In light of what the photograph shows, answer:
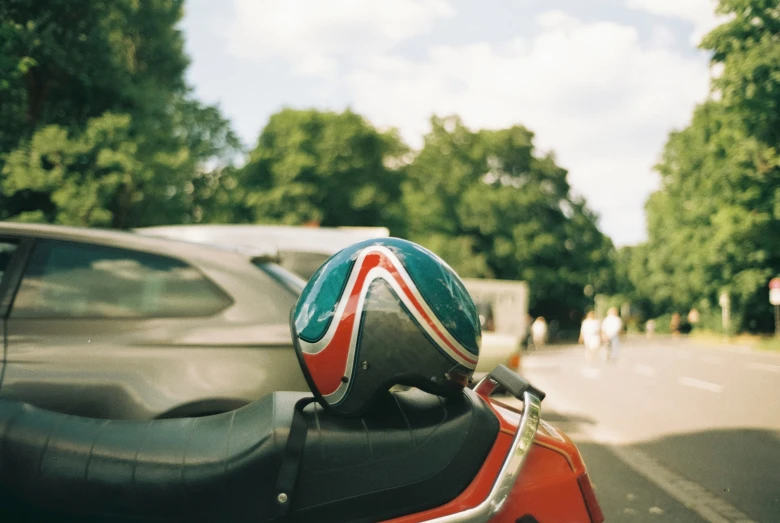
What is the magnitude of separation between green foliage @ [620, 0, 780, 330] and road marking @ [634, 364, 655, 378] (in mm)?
8164

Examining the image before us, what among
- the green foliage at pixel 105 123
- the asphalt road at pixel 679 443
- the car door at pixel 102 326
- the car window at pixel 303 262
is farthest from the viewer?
the green foliage at pixel 105 123

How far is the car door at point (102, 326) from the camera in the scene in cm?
325

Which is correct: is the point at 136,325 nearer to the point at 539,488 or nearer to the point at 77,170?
the point at 539,488

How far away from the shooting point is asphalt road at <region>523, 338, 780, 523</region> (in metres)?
4.82

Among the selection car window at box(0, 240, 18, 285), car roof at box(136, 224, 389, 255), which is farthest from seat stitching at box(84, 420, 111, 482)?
car roof at box(136, 224, 389, 255)

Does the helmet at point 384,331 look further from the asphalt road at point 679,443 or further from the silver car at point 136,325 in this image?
the asphalt road at point 679,443

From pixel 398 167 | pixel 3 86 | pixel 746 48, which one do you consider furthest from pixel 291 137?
pixel 3 86

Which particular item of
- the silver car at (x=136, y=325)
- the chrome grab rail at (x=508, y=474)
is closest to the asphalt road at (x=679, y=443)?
the silver car at (x=136, y=325)

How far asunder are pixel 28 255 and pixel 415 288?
2.33 m

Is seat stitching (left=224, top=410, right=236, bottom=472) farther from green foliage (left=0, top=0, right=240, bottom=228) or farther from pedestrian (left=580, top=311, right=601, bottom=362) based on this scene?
pedestrian (left=580, top=311, right=601, bottom=362)

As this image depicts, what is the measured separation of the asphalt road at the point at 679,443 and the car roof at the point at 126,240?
114 inches

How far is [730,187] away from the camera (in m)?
27.1

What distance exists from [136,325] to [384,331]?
188 cm

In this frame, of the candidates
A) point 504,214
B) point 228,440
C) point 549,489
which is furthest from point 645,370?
point 504,214
